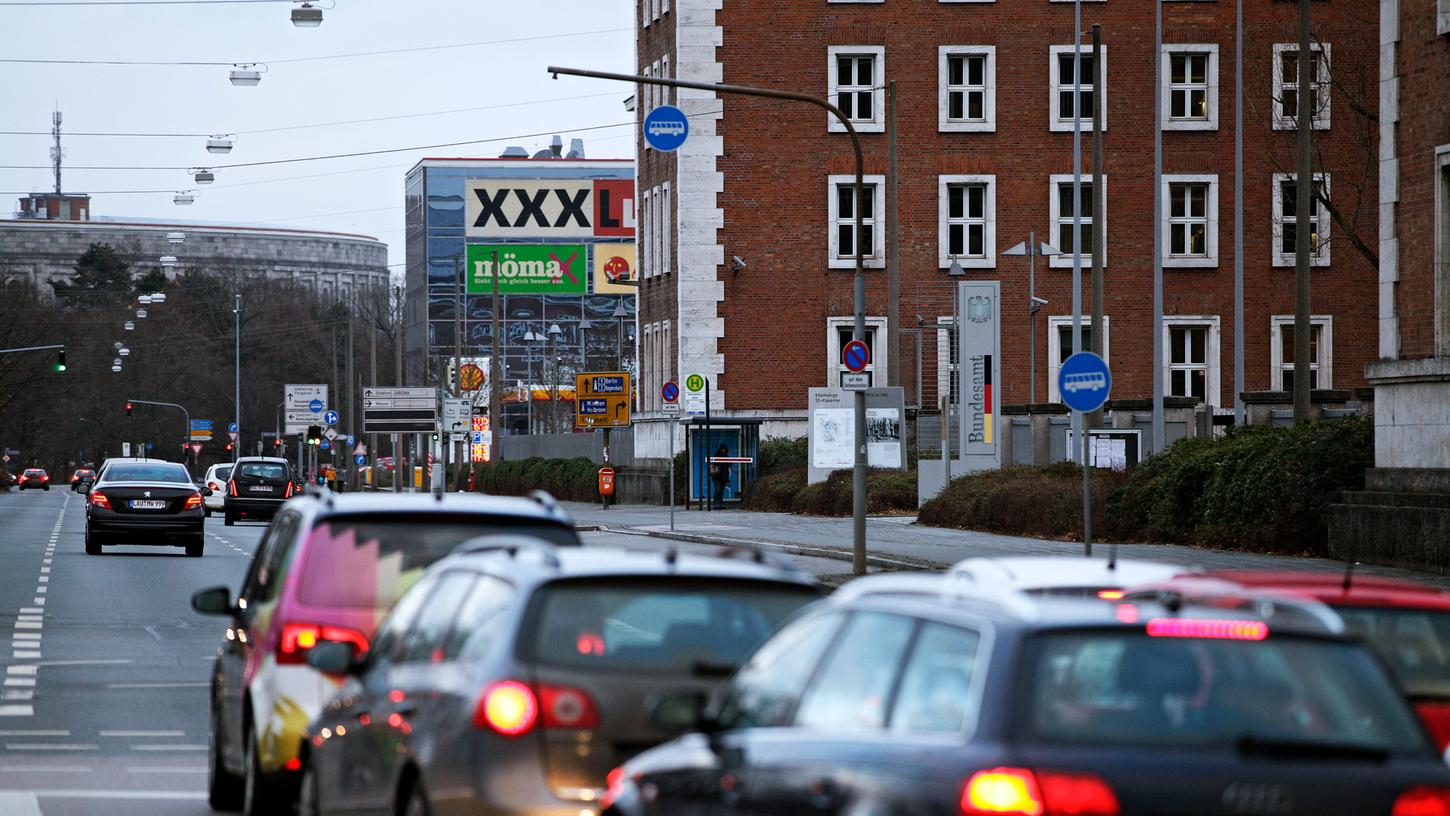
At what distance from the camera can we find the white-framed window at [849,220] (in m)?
58.2

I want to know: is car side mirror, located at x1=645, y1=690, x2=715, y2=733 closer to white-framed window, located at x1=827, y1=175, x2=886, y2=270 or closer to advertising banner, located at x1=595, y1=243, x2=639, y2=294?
white-framed window, located at x1=827, y1=175, x2=886, y2=270

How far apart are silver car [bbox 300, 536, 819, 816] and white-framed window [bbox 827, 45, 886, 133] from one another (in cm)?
5083

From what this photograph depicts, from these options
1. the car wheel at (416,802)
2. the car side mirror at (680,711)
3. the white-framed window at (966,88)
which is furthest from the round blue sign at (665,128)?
the car side mirror at (680,711)

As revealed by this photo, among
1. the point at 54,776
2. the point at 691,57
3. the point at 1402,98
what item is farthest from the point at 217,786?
the point at 691,57

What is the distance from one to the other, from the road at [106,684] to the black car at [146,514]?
116 centimetres

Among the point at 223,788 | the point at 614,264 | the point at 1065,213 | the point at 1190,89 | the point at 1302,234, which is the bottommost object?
the point at 223,788

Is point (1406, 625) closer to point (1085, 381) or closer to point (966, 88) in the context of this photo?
point (1085, 381)

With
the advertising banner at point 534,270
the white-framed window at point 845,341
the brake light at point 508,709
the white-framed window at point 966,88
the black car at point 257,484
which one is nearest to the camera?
the brake light at point 508,709

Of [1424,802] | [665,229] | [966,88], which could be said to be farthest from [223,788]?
[665,229]

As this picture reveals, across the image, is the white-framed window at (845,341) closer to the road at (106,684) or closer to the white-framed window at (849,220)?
the white-framed window at (849,220)

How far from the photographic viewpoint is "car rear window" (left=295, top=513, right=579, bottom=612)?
10.2 m

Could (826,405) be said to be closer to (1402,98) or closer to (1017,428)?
(1017,428)

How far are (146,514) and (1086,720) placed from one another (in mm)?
33161

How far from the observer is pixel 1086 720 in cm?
543
